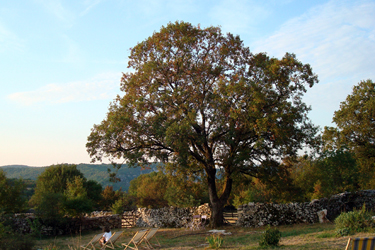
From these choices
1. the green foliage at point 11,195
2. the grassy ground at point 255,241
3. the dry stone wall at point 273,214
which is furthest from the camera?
the green foliage at point 11,195

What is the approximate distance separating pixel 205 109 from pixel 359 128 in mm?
12986

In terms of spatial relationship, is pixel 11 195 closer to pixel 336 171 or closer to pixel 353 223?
pixel 353 223

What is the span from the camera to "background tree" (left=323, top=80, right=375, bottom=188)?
21.8 metres

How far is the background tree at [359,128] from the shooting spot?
21766mm

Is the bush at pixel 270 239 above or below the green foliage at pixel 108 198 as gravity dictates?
above

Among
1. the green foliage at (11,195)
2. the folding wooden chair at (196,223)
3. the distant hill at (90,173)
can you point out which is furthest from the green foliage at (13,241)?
the distant hill at (90,173)

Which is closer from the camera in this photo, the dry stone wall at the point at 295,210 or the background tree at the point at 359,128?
the dry stone wall at the point at 295,210

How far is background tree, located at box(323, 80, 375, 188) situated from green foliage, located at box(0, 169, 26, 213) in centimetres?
2269

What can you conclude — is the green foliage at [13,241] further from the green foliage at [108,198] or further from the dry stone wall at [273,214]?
the green foliage at [108,198]

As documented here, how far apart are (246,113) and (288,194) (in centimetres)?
621

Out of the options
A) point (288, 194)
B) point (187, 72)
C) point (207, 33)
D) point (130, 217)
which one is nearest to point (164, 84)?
point (187, 72)

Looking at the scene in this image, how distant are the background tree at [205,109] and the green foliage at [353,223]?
179 inches

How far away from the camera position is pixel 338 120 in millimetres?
23703

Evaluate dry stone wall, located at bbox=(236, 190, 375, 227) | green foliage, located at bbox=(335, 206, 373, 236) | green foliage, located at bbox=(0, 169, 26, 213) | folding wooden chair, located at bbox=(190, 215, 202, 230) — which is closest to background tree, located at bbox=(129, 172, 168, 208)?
green foliage, located at bbox=(0, 169, 26, 213)
